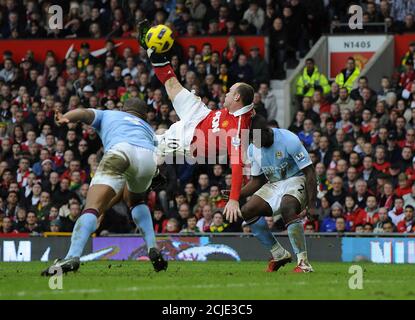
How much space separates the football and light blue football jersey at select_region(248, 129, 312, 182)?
1.68m

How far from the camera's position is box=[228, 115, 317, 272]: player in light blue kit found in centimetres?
1457

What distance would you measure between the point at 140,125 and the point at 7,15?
1543 cm

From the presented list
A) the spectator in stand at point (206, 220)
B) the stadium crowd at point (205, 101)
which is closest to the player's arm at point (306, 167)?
the stadium crowd at point (205, 101)

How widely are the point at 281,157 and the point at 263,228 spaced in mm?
953

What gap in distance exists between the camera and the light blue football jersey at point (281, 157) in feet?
48.0

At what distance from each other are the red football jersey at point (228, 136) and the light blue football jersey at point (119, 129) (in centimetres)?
98

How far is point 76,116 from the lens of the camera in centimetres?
1289

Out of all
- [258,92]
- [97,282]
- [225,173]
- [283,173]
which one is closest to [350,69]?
[258,92]

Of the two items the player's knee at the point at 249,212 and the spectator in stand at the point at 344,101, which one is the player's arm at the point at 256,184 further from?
the spectator in stand at the point at 344,101

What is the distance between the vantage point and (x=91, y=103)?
24172 millimetres

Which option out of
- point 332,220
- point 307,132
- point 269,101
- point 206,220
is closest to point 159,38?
point 332,220

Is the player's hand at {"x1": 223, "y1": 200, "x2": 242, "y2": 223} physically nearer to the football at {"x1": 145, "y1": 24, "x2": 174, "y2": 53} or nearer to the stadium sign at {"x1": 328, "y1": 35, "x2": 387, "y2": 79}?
the football at {"x1": 145, "y1": 24, "x2": 174, "y2": 53}

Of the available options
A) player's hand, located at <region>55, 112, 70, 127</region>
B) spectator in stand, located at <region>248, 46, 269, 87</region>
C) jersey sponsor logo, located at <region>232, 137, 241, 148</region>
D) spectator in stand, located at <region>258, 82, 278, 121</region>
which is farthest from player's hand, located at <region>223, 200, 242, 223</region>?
spectator in stand, located at <region>248, 46, 269, 87</region>

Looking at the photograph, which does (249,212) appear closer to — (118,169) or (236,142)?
(236,142)
